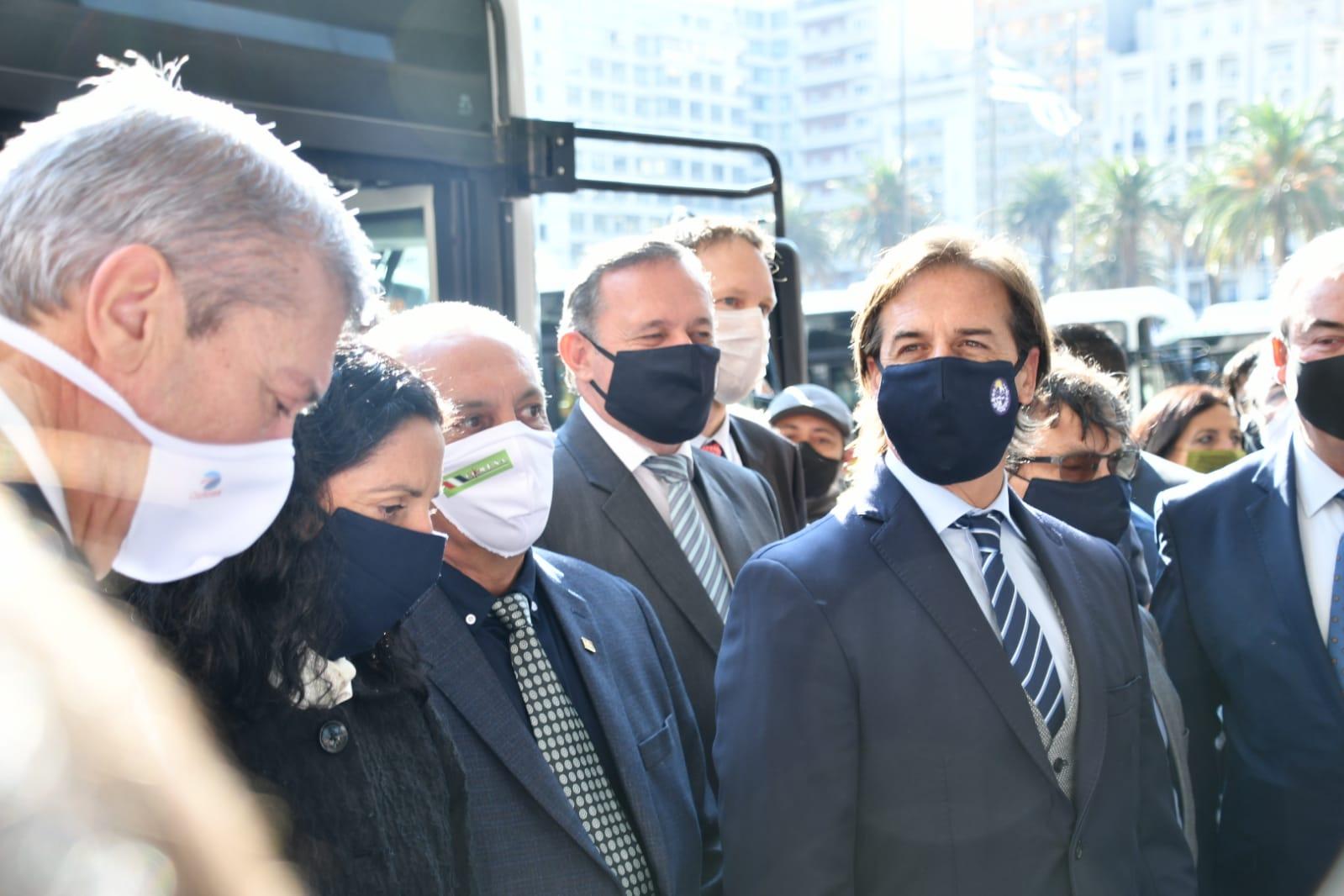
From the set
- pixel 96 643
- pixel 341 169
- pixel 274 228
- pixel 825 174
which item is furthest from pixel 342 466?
pixel 825 174

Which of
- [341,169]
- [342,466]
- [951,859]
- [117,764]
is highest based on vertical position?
[341,169]

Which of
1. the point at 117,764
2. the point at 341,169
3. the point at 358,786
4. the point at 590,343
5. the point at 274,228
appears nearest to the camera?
Answer: the point at 117,764

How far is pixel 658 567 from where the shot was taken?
3018 millimetres

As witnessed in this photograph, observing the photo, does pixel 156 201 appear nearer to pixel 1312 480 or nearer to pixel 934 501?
pixel 934 501

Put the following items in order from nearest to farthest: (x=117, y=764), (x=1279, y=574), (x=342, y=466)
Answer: (x=117, y=764)
(x=342, y=466)
(x=1279, y=574)

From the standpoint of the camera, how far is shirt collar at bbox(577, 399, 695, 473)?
322 centimetres

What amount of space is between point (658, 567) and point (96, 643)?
191 cm

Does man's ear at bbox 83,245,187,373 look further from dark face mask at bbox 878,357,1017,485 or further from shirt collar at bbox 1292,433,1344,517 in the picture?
shirt collar at bbox 1292,433,1344,517

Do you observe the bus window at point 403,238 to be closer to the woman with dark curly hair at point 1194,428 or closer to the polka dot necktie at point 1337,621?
the polka dot necktie at point 1337,621

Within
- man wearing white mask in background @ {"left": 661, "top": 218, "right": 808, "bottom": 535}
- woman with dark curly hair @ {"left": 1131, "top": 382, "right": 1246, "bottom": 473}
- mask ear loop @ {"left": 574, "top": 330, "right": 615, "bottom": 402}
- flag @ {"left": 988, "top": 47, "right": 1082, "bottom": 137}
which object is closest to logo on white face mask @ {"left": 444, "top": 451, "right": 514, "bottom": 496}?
mask ear loop @ {"left": 574, "top": 330, "right": 615, "bottom": 402}

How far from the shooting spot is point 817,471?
5.59 metres

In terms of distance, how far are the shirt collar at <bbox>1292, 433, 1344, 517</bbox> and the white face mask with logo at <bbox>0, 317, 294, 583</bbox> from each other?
2.45 meters

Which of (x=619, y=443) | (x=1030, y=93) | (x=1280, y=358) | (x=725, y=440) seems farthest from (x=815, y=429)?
(x=1030, y=93)

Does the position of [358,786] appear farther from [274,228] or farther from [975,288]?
[975,288]
